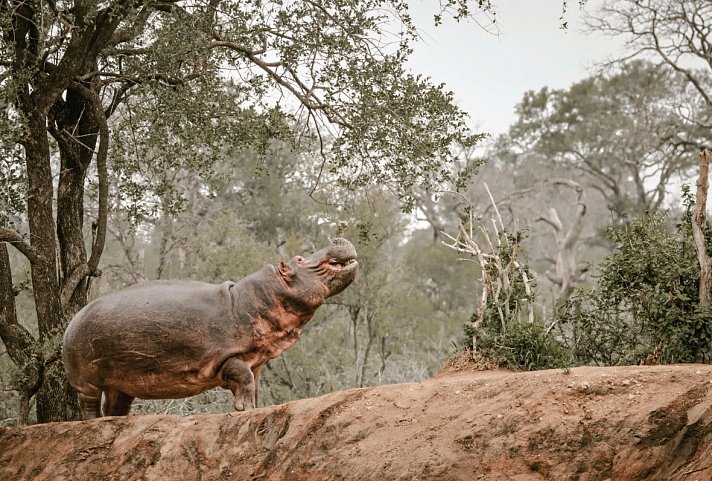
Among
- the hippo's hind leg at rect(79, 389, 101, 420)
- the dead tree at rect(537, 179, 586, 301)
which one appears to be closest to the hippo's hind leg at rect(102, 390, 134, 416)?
the hippo's hind leg at rect(79, 389, 101, 420)

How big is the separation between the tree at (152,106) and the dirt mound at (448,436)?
9.05ft

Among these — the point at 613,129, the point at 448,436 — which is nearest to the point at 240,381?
the point at 448,436

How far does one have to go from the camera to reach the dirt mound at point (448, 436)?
498 centimetres

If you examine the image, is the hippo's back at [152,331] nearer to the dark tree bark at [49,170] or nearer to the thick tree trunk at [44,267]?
the dark tree bark at [49,170]

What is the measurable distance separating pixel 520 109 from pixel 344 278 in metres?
27.4

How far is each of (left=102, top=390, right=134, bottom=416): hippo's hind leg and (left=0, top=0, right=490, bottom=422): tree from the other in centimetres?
154

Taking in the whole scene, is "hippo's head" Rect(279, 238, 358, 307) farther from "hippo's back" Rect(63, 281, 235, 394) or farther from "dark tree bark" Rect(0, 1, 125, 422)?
"dark tree bark" Rect(0, 1, 125, 422)

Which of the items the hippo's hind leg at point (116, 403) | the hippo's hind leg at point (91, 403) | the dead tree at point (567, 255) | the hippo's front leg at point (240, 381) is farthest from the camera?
the dead tree at point (567, 255)

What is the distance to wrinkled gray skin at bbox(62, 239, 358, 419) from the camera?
7.03m

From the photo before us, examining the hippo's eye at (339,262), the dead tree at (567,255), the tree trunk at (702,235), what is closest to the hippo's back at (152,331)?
the hippo's eye at (339,262)

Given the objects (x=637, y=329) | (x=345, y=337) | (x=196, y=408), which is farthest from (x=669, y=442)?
(x=345, y=337)

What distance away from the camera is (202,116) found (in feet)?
36.1

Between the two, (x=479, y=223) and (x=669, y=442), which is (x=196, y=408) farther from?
(x=669, y=442)

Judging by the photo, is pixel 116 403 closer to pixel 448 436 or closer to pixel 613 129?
pixel 448 436
